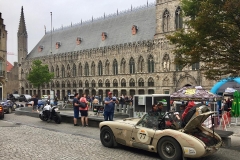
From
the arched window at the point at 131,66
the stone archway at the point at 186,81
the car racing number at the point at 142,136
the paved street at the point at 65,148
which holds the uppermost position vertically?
the arched window at the point at 131,66

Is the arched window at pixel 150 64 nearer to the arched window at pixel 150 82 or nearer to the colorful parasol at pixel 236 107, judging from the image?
the arched window at pixel 150 82

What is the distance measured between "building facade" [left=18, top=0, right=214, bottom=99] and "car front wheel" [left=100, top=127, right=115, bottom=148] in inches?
1004

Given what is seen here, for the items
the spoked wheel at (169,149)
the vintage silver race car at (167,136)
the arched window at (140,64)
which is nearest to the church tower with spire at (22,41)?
the arched window at (140,64)

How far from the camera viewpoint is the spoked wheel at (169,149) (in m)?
7.54

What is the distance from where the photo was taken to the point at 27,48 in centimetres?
6506

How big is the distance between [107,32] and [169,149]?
4422 cm

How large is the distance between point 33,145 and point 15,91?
64.3 metres

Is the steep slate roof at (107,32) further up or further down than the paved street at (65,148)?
further up

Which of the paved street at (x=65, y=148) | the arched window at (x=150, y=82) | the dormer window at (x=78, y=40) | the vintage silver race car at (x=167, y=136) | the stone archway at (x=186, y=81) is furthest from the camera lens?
the dormer window at (x=78, y=40)

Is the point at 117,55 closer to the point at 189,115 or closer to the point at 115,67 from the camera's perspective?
the point at 115,67

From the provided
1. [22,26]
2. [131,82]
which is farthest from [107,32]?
[22,26]

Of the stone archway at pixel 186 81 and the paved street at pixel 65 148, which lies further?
the stone archway at pixel 186 81

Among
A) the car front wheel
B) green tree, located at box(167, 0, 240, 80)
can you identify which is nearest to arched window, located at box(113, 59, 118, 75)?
green tree, located at box(167, 0, 240, 80)

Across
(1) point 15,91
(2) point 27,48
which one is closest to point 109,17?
(2) point 27,48
